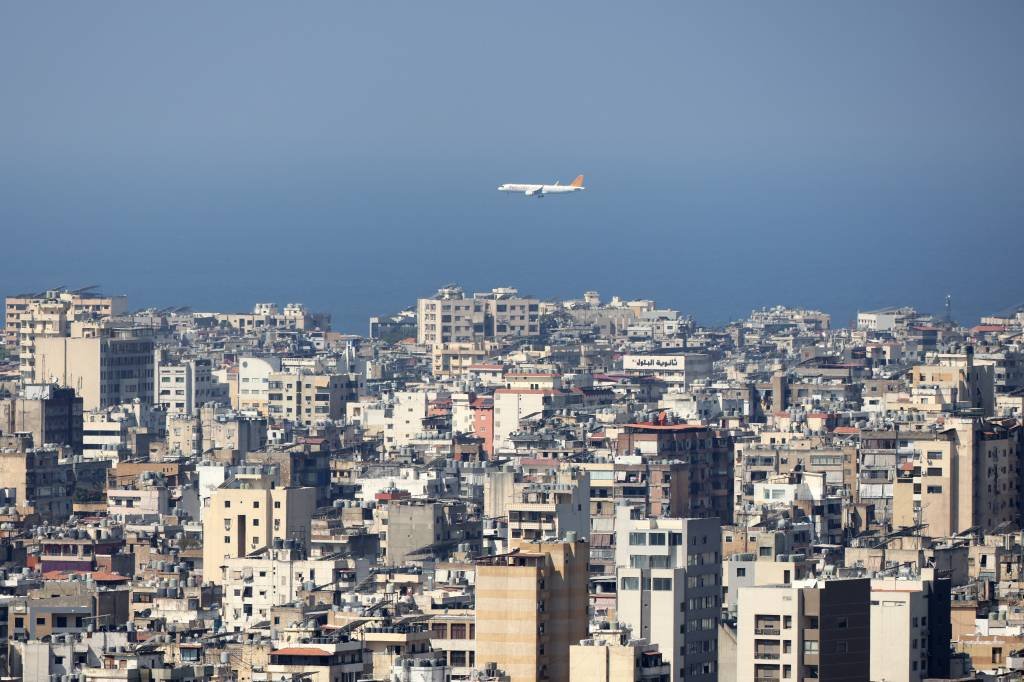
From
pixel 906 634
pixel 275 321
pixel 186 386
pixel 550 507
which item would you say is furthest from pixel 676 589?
pixel 275 321

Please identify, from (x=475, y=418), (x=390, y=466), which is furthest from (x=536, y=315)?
(x=390, y=466)

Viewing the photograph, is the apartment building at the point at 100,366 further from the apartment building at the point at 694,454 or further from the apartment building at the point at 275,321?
the apartment building at the point at 694,454

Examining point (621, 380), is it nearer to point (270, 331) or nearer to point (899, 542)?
point (270, 331)

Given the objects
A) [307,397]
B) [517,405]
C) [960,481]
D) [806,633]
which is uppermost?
[307,397]

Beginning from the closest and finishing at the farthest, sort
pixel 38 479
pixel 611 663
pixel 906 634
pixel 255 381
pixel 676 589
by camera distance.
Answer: pixel 611 663, pixel 906 634, pixel 676 589, pixel 38 479, pixel 255 381

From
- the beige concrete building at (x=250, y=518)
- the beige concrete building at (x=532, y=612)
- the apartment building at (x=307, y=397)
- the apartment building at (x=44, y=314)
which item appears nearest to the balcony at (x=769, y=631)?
the beige concrete building at (x=532, y=612)

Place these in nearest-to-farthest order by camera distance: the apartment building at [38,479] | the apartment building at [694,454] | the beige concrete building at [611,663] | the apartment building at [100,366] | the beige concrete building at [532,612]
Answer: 1. the beige concrete building at [611,663]
2. the beige concrete building at [532,612]
3. the apartment building at [694,454]
4. the apartment building at [38,479]
5. the apartment building at [100,366]

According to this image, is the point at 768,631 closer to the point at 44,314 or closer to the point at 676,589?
the point at 676,589
